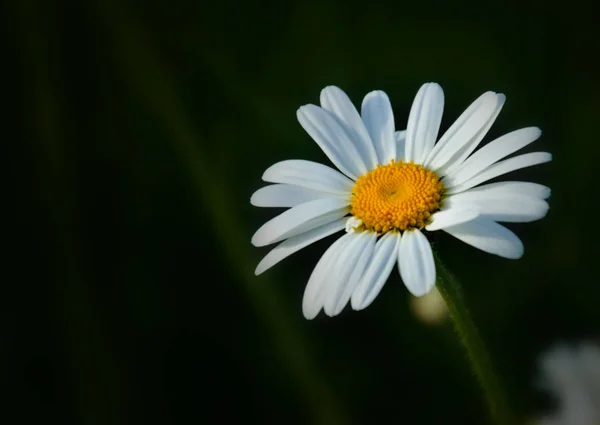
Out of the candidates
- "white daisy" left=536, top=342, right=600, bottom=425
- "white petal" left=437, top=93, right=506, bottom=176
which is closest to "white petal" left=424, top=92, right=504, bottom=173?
"white petal" left=437, top=93, right=506, bottom=176

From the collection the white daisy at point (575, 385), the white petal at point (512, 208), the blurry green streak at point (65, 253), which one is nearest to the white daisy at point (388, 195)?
the white petal at point (512, 208)

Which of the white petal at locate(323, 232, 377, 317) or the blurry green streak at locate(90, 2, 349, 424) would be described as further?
the blurry green streak at locate(90, 2, 349, 424)

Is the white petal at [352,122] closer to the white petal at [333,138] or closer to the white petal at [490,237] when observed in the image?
the white petal at [333,138]

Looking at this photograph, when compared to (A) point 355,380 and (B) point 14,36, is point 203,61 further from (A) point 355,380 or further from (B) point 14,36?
(A) point 355,380

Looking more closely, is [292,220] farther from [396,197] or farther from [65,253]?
[65,253]

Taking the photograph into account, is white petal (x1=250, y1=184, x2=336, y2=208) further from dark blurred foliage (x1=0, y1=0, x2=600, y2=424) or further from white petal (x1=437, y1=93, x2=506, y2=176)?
dark blurred foliage (x1=0, y1=0, x2=600, y2=424)
